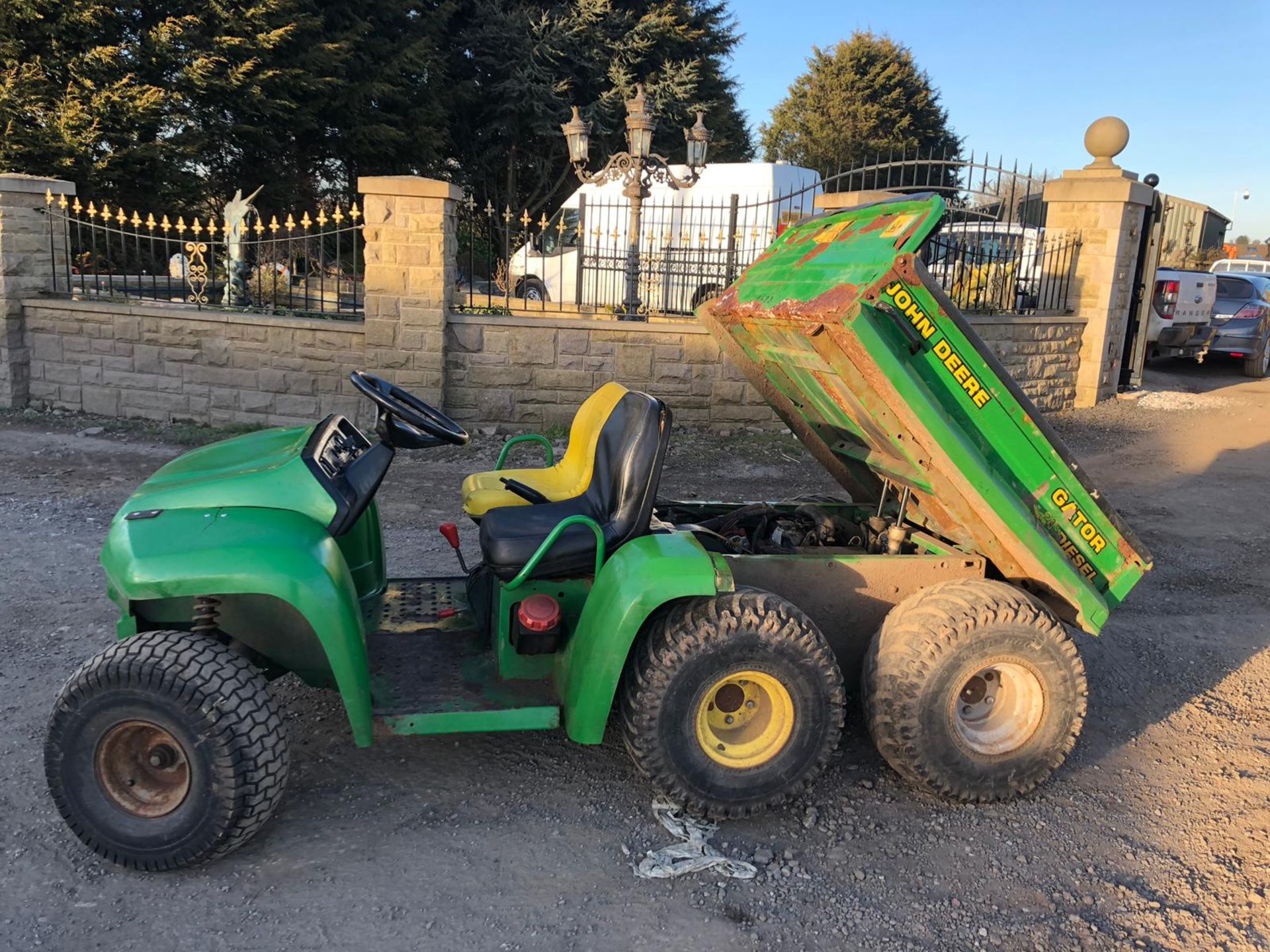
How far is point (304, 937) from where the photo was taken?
2.66 metres

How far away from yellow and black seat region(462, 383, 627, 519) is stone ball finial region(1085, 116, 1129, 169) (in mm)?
9693

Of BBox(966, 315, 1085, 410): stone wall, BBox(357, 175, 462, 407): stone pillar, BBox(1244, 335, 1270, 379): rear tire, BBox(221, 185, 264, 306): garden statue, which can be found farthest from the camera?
BBox(1244, 335, 1270, 379): rear tire

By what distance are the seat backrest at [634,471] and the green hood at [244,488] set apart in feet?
3.32

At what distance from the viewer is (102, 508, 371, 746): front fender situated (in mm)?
2807

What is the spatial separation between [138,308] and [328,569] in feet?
25.3

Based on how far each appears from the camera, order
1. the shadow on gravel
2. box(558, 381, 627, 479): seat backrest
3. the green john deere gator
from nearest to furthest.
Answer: the green john deere gator < box(558, 381, 627, 479): seat backrest < the shadow on gravel

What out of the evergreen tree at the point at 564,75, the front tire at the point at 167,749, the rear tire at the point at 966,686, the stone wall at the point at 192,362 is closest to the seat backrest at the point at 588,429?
the rear tire at the point at 966,686

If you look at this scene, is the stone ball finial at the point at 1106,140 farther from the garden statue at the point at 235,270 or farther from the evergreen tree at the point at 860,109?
the evergreen tree at the point at 860,109

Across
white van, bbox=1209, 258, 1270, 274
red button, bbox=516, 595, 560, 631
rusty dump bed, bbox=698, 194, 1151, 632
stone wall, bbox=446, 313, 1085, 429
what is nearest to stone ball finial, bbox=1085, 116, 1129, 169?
stone wall, bbox=446, 313, 1085, 429

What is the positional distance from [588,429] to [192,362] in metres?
6.79

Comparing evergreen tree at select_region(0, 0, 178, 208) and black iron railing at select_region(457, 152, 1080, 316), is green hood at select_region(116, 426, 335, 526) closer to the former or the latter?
black iron railing at select_region(457, 152, 1080, 316)

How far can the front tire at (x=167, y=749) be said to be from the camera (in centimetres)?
280

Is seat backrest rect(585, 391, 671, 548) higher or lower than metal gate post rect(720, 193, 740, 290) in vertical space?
lower

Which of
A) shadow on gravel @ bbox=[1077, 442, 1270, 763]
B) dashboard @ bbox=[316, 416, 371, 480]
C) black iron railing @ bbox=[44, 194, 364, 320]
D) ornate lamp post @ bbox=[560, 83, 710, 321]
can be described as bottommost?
shadow on gravel @ bbox=[1077, 442, 1270, 763]
